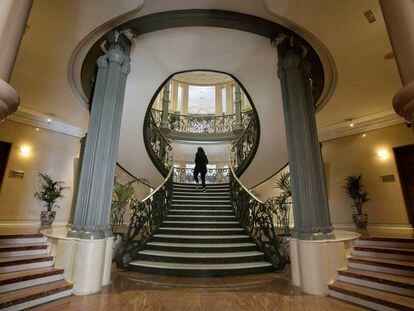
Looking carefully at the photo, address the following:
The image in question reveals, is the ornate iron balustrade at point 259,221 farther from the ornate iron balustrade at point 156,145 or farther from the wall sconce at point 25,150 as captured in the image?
the wall sconce at point 25,150

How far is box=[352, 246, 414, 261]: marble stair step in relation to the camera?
3141 millimetres

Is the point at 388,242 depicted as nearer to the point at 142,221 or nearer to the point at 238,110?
the point at 142,221

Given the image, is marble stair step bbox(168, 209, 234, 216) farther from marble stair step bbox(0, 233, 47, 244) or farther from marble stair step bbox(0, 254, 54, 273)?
marble stair step bbox(0, 254, 54, 273)

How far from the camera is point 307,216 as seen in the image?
3.02m

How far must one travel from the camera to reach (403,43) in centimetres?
121

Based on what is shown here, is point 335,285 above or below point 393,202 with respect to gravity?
below

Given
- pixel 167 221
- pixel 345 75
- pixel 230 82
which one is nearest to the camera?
pixel 345 75

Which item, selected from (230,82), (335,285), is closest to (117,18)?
(335,285)

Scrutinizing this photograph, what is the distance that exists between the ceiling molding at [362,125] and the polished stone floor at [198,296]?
19.6 feet

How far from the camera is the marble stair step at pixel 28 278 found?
8.01ft

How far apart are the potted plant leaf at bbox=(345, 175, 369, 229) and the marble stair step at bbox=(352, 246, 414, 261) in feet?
10.1

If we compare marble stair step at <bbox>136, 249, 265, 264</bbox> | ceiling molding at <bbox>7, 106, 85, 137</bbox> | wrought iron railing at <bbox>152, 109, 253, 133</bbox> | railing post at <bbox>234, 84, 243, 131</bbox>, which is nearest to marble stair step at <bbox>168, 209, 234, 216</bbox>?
marble stair step at <bbox>136, 249, 265, 264</bbox>

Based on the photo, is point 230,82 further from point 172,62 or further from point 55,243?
point 55,243

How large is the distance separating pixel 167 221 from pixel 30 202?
436 cm
